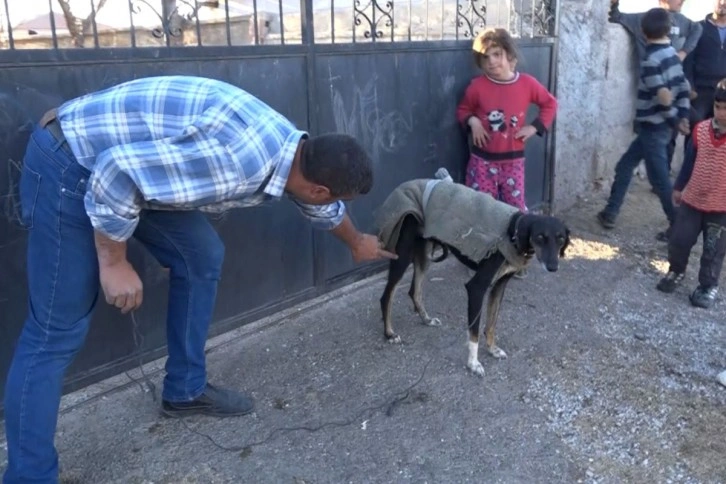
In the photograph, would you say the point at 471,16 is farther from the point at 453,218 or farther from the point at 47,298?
the point at 47,298

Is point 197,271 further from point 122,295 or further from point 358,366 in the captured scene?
point 358,366

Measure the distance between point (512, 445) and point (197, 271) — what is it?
1.54 metres

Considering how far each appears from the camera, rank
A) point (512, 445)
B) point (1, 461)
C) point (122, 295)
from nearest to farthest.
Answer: point (122, 295)
point (1, 461)
point (512, 445)

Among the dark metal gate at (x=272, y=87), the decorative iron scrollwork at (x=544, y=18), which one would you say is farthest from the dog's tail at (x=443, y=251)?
the decorative iron scrollwork at (x=544, y=18)

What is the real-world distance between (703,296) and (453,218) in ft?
7.09

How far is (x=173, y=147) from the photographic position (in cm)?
231

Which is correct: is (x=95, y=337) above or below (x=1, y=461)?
above

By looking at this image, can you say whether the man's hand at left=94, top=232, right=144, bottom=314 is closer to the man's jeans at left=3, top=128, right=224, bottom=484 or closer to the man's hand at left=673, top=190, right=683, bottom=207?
the man's jeans at left=3, top=128, right=224, bottom=484

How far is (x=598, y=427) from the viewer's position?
10.9 ft

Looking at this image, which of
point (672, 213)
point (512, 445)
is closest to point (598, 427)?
point (512, 445)

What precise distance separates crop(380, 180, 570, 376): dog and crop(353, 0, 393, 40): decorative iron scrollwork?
141cm

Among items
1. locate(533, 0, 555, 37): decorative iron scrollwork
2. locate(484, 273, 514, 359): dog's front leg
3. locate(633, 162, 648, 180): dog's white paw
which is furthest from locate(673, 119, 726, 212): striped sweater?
locate(633, 162, 648, 180): dog's white paw

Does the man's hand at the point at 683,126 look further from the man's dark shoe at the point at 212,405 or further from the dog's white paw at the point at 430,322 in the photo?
the man's dark shoe at the point at 212,405

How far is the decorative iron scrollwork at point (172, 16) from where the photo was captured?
3.44m
